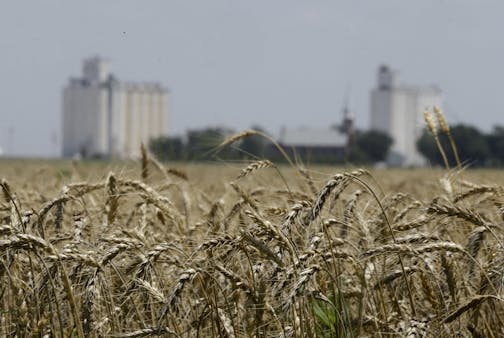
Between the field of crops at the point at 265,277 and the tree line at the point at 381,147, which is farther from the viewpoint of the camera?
the tree line at the point at 381,147

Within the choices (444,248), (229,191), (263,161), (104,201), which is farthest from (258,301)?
(229,191)

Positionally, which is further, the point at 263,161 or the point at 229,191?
the point at 229,191

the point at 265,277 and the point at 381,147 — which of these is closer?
the point at 265,277

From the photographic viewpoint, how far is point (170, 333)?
3111 mm

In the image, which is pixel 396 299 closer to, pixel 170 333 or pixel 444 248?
pixel 444 248

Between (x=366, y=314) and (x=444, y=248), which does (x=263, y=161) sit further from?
(x=444, y=248)

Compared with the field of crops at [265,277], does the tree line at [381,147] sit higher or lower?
lower

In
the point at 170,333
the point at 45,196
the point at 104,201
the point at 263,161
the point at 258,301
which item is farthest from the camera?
the point at 45,196

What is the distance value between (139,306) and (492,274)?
50.9 inches

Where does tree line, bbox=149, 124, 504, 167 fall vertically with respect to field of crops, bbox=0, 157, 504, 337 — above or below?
below

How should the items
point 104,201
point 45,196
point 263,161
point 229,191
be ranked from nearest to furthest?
point 263,161 → point 104,201 → point 45,196 → point 229,191

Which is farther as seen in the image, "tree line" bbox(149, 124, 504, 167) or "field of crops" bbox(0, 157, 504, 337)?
"tree line" bbox(149, 124, 504, 167)

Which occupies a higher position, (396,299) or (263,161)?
(263,161)

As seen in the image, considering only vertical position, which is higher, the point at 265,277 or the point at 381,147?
the point at 265,277
